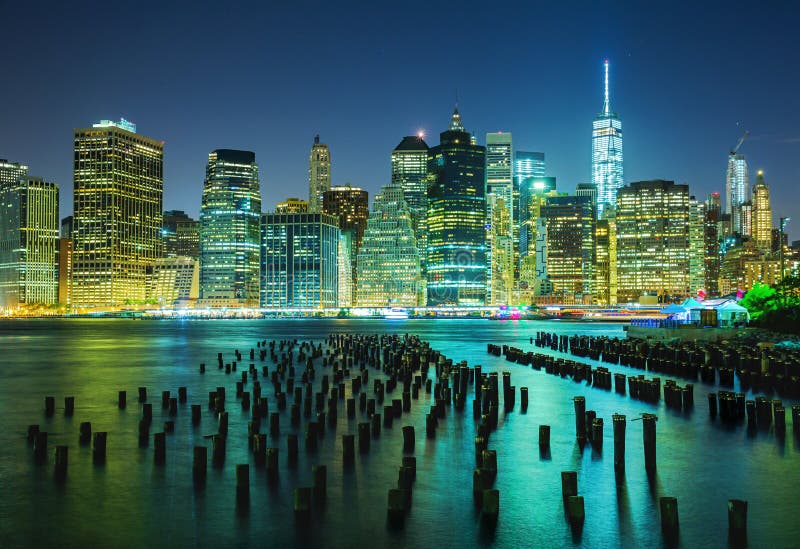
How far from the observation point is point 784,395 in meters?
41.7

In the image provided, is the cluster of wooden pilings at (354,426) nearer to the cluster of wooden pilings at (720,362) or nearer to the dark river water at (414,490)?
the dark river water at (414,490)

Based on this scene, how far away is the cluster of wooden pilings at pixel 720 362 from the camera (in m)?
44.5

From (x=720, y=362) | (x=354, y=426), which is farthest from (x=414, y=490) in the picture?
(x=720, y=362)

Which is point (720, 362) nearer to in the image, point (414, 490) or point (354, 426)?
point (354, 426)

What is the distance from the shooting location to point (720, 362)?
56750 mm

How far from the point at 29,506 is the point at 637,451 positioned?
19.5m

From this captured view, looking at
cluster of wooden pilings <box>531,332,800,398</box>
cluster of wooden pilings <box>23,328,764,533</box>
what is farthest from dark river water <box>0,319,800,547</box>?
cluster of wooden pilings <box>531,332,800,398</box>

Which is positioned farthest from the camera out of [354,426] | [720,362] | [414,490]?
[720,362]

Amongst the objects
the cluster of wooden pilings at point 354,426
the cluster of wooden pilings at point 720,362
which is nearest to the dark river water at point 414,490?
the cluster of wooden pilings at point 354,426

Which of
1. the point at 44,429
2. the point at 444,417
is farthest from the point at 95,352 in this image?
the point at 444,417

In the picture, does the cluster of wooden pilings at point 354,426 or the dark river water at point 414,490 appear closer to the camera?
the dark river water at point 414,490

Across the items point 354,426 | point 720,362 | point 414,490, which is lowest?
point 414,490

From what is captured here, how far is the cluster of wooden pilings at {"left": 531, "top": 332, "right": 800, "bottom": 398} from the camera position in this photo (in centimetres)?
4450

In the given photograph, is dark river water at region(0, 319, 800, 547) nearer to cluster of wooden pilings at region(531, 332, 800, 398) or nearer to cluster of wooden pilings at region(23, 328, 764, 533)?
cluster of wooden pilings at region(23, 328, 764, 533)
